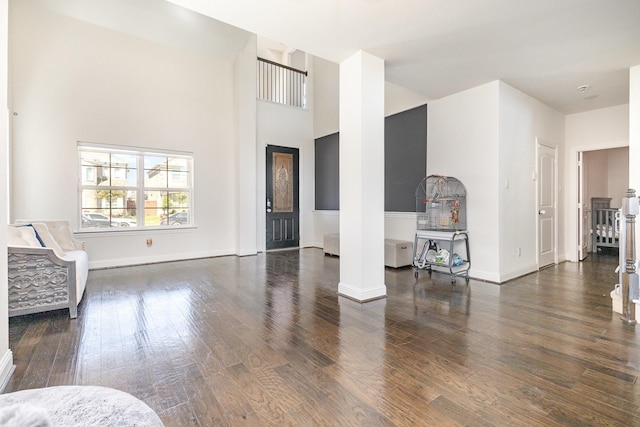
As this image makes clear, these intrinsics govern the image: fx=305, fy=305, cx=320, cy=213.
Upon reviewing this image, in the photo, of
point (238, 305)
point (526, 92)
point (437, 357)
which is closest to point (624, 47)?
point (526, 92)

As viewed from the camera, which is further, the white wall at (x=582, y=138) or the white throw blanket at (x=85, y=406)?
the white wall at (x=582, y=138)

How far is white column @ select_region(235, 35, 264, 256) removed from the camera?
587 cm

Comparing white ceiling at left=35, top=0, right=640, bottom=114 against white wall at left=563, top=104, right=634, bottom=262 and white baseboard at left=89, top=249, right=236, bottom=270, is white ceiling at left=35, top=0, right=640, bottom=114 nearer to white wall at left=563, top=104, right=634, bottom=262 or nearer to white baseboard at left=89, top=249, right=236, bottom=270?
white wall at left=563, top=104, right=634, bottom=262

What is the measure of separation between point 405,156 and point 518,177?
1692 millimetres

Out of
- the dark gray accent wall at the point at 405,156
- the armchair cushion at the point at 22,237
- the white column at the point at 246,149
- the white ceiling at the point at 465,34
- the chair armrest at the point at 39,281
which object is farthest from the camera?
the white column at the point at 246,149

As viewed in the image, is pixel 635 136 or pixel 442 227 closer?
pixel 635 136

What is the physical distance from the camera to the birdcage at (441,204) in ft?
13.9

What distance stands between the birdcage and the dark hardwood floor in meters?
1.05

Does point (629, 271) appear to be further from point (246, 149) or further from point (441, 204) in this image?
point (246, 149)

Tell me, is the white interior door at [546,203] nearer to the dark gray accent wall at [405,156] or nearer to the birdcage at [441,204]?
the birdcage at [441,204]

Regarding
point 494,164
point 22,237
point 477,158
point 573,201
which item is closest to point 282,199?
point 477,158

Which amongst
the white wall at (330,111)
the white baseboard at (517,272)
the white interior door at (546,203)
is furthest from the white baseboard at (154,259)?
the white interior door at (546,203)

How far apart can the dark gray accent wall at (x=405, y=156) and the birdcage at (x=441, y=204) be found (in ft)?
1.03

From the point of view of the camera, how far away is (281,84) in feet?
23.1
